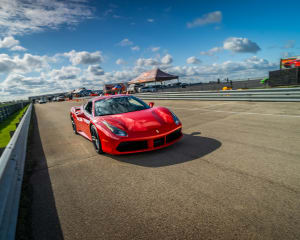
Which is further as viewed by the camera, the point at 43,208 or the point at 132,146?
the point at 132,146

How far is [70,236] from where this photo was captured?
6.27 feet

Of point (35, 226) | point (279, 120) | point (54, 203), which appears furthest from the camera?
point (279, 120)

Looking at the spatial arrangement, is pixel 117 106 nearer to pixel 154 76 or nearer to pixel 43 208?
pixel 43 208

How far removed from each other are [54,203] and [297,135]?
16.6 ft

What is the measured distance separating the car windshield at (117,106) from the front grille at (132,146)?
3.78 ft

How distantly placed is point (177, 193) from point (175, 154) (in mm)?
1392

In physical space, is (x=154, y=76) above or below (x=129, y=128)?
above

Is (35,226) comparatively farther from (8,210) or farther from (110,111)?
(110,111)

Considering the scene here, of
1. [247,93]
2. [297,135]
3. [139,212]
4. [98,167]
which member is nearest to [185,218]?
[139,212]

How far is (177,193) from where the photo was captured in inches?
98.7

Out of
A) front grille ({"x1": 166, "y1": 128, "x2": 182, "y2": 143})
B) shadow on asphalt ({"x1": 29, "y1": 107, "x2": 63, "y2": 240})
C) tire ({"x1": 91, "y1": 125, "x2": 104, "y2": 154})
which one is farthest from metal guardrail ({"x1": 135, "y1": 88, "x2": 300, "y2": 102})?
shadow on asphalt ({"x1": 29, "y1": 107, "x2": 63, "y2": 240})

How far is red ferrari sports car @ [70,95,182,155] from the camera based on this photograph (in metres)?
3.76

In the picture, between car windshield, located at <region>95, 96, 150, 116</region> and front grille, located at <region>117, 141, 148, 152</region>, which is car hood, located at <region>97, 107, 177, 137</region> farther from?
car windshield, located at <region>95, 96, 150, 116</region>

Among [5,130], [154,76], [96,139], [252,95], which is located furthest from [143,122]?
[154,76]
